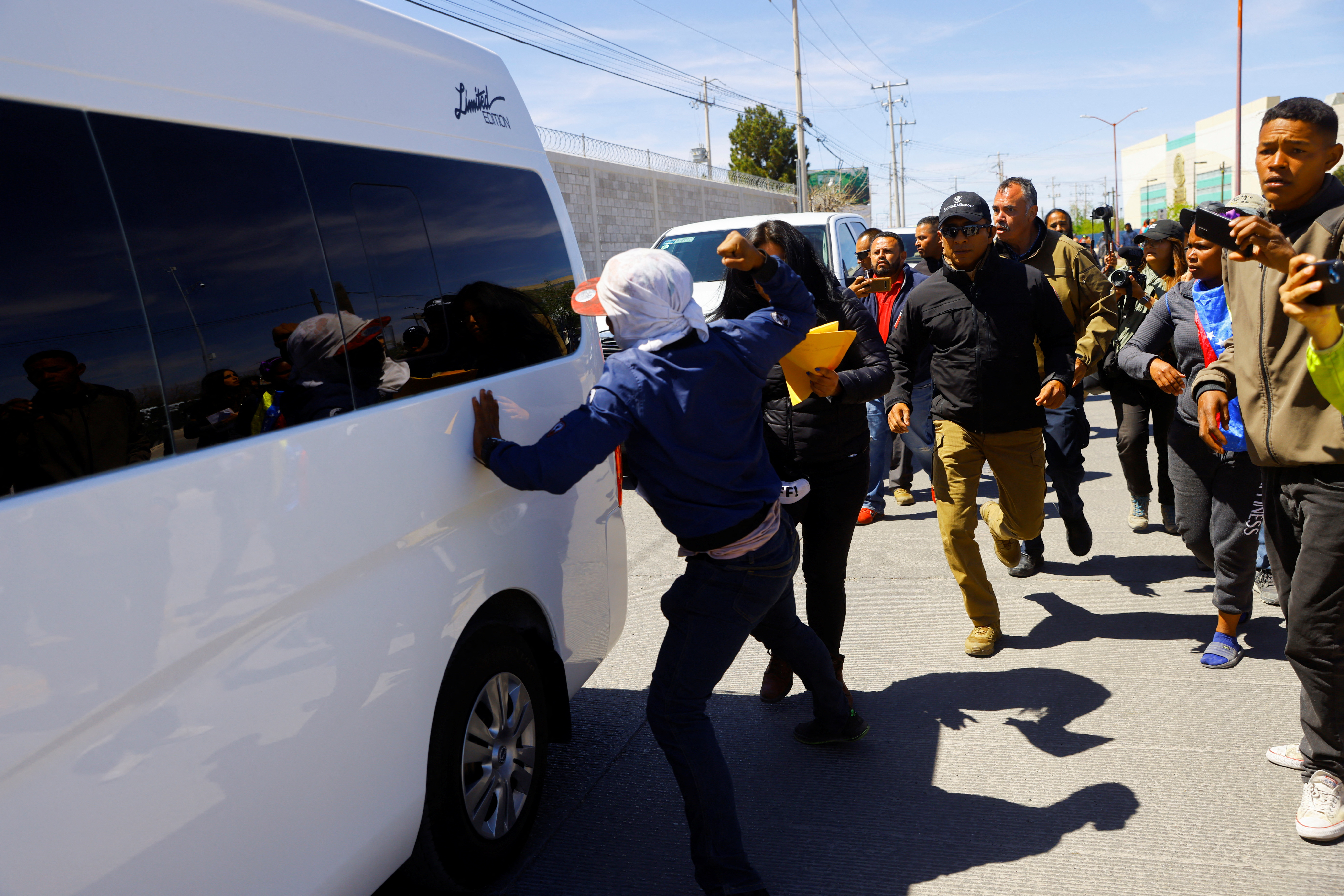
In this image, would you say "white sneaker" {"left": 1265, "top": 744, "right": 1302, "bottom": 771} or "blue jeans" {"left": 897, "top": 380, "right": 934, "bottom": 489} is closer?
"white sneaker" {"left": 1265, "top": 744, "right": 1302, "bottom": 771}

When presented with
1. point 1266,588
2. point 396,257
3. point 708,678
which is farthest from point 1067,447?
point 396,257

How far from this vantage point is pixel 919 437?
7.72m

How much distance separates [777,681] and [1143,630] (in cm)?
198

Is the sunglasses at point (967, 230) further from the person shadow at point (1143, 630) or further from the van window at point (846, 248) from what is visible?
the van window at point (846, 248)

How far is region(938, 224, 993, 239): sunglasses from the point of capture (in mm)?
4500

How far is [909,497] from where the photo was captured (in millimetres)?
7953

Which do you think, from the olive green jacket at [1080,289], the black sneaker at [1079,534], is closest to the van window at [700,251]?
the olive green jacket at [1080,289]

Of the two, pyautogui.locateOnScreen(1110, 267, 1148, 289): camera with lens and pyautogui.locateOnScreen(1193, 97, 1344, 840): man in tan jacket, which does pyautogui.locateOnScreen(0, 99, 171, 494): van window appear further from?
pyautogui.locateOnScreen(1110, 267, 1148, 289): camera with lens

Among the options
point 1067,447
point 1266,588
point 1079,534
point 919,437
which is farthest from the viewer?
point 919,437

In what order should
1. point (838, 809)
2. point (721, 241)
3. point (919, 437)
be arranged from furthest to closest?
point (721, 241), point (919, 437), point (838, 809)

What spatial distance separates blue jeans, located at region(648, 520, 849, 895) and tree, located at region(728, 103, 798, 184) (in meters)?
49.3

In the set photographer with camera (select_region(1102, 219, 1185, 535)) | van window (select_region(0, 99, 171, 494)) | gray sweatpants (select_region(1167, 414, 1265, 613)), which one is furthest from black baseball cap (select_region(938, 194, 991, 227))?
van window (select_region(0, 99, 171, 494))

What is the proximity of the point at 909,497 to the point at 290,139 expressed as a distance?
6424 millimetres

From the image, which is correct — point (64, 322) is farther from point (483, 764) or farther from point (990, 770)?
point (990, 770)
